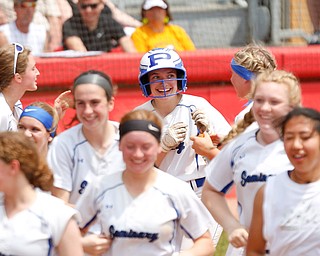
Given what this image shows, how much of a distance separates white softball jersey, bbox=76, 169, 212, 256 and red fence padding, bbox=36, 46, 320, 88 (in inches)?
201

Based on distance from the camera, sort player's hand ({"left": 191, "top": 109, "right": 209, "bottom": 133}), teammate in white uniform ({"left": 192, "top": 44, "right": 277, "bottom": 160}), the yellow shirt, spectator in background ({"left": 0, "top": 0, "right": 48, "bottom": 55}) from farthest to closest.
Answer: the yellow shirt, spectator in background ({"left": 0, "top": 0, "right": 48, "bottom": 55}), player's hand ({"left": 191, "top": 109, "right": 209, "bottom": 133}), teammate in white uniform ({"left": 192, "top": 44, "right": 277, "bottom": 160})

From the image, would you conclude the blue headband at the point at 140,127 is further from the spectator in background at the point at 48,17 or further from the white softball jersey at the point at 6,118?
the spectator in background at the point at 48,17

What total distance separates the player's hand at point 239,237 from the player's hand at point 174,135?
4.93 ft

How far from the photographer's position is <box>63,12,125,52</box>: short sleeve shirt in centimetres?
1077

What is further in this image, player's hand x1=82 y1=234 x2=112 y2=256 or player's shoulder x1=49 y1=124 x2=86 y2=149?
player's shoulder x1=49 y1=124 x2=86 y2=149

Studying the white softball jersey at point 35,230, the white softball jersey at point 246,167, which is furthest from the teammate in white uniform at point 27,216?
the white softball jersey at point 246,167

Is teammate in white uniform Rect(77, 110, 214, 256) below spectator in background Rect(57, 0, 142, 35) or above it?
below

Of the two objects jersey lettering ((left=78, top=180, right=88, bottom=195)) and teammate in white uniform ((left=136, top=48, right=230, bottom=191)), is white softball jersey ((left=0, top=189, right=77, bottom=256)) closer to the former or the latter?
jersey lettering ((left=78, top=180, right=88, bottom=195))

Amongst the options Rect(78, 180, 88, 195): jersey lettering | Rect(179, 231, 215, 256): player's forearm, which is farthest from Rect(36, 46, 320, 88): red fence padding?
Rect(179, 231, 215, 256): player's forearm

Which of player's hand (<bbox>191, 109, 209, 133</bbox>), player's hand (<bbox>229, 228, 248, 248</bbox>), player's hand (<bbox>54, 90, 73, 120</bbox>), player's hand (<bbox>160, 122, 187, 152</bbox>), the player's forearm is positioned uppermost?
player's hand (<bbox>54, 90, 73, 120</bbox>)

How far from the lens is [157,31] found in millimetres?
10805

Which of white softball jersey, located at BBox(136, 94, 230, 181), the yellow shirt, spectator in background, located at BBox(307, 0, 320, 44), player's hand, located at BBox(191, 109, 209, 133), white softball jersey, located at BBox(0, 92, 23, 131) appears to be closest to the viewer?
player's hand, located at BBox(191, 109, 209, 133)

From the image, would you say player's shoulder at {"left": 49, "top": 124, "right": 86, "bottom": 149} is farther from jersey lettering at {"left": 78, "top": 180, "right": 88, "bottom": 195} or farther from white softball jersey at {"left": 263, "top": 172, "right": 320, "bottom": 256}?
white softball jersey at {"left": 263, "top": 172, "right": 320, "bottom": 256}

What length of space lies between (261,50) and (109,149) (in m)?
1.36
